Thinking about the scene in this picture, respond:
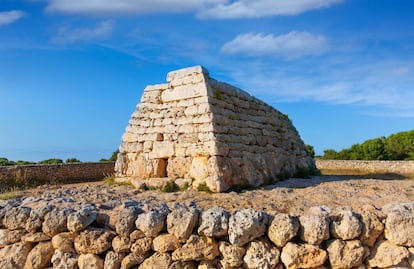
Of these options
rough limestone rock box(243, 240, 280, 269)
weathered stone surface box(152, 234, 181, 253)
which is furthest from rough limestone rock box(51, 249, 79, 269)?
rough limestone rock box(243, 240, 280, 269)

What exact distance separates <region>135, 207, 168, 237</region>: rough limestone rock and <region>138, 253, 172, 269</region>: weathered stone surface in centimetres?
23

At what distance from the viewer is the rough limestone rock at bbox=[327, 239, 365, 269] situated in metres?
3.79

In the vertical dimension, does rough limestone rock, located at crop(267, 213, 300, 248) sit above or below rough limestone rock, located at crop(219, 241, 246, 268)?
above

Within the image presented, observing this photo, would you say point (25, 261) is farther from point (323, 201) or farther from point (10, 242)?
point (323, 201)

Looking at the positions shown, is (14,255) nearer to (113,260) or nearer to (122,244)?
(113,260)

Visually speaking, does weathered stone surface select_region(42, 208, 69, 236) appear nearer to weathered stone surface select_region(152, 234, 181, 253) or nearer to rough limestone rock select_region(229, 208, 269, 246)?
weathered stone surface select_region(152, 234, 181, 253)

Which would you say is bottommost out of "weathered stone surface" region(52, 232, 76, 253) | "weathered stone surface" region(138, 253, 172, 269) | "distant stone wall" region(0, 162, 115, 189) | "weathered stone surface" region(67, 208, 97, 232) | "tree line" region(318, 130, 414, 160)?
"weathered stone surface" region(138, 253, 172, 269)

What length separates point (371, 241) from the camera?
3.92m

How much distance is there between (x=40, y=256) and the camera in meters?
4.33

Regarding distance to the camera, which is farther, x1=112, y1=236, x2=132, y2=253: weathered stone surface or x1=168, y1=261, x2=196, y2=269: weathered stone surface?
x1=112, y1=236, x2=132, y2=253: weathered stone surface

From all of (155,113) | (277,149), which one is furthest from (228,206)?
(277,149)

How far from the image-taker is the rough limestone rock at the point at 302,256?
3787mm

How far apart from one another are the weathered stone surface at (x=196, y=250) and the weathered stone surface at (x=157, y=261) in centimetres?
8

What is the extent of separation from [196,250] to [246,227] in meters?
0.61
